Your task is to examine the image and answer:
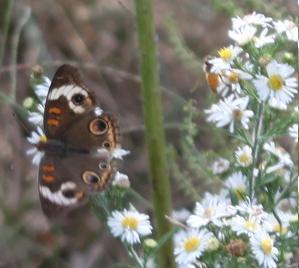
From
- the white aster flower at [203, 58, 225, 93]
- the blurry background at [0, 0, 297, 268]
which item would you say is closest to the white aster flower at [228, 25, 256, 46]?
the white aster flower at [203, 58, 225, 93]

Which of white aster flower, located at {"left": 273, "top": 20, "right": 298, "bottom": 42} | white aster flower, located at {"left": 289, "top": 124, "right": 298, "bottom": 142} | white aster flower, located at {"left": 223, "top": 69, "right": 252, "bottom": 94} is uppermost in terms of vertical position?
white aster flower, located at {"left": 273, "top": 20, "right": 298, "bottom": 42}

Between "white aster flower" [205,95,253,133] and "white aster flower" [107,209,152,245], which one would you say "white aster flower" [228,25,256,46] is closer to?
"white aster flower" [205,95,253,133]

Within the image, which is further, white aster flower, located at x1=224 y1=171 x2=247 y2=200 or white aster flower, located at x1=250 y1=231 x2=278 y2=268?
white aster flower, located at x1=224 y1=171 x2=247 y2=200

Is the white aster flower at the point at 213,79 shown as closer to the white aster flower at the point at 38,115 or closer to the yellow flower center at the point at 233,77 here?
the yellow flower center at the point at 233,77

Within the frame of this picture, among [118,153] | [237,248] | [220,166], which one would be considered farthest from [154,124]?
[237,248]

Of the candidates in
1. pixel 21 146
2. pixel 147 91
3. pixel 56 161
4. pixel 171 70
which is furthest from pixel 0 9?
pixel 56 161

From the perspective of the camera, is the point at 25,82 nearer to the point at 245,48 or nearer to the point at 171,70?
the point at 171,70
